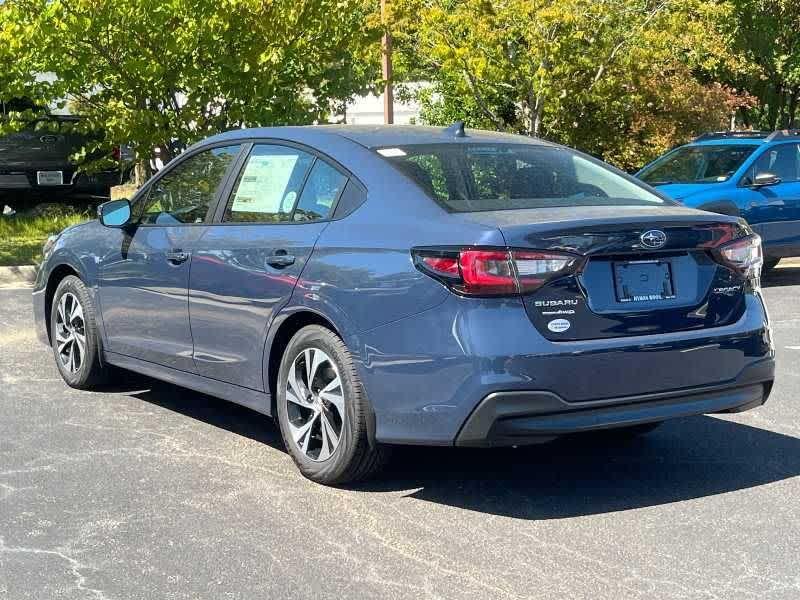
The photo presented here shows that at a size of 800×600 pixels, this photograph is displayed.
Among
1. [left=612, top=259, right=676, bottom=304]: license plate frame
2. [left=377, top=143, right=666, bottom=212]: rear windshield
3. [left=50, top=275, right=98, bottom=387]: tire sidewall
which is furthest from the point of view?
[left=50, top=275, right=98, bottom=387]: tire sidewall

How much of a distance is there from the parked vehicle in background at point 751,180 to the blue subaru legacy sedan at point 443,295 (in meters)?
7.44

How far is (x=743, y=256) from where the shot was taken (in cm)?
540

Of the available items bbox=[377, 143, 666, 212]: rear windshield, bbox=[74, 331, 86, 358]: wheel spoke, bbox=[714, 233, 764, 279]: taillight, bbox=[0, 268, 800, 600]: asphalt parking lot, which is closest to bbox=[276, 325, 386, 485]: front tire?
bbox=[0, 268, 800, 600]: asphalt parking lot

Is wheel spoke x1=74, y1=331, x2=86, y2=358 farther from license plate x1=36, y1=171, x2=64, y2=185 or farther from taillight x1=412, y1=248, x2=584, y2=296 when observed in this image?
license plate x1=36, y1=171, x2=64, y2=185

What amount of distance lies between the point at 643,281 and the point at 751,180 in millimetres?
8881

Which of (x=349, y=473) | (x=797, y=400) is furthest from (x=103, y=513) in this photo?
(x=797, y=400)

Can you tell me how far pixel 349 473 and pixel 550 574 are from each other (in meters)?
1.24

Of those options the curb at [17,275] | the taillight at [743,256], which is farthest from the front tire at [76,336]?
the curb at [17,275]

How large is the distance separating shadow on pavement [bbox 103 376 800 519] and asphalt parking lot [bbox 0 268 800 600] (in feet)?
0.05

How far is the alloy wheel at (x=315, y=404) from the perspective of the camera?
5.41 m

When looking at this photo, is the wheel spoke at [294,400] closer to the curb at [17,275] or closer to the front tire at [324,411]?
the front tire at [324,411]

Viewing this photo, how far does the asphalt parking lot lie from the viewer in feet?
14.3

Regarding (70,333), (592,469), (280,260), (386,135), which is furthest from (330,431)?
(70,333)

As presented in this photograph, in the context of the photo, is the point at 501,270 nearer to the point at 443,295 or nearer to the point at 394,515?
the point at 443,295
